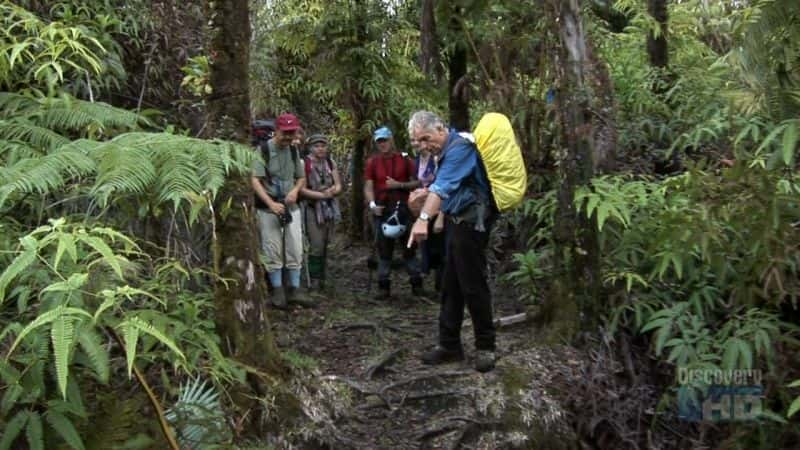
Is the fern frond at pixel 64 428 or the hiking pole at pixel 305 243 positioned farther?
the hiking pole at pixel 305 243

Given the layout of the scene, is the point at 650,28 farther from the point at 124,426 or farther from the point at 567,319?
the point at 124,426

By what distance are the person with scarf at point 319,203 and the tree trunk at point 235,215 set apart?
431cm

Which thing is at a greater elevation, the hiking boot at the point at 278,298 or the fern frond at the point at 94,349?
the fern frond at the point at 94,349

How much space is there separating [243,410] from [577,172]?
328 centimetres

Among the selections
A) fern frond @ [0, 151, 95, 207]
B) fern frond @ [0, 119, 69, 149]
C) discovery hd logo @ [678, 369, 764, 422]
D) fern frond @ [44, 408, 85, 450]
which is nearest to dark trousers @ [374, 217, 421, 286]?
discovery hd logo @ [678, 369, 764, 422]

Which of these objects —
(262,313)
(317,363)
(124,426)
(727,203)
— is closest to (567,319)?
(727,203)

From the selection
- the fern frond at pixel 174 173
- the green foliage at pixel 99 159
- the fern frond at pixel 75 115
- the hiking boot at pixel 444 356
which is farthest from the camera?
the hiking boot at pixel 444 356

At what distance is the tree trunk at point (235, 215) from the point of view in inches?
193

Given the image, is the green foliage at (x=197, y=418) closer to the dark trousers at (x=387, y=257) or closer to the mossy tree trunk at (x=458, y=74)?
the dark trousers at (x=387, y=257)

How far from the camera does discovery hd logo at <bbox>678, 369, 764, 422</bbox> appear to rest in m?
5.60

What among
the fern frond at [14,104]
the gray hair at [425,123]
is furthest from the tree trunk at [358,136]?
the fern frond at [14,104]

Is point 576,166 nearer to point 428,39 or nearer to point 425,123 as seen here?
point 425,123

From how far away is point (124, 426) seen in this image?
3.38m

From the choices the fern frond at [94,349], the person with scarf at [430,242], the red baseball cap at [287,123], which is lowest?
the fern frond at [94,349]
